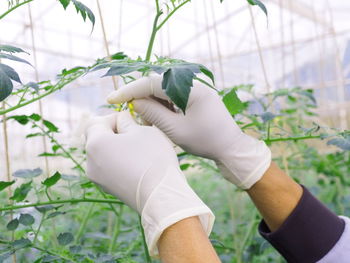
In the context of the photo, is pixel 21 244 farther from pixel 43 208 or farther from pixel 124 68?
pixel 124 68

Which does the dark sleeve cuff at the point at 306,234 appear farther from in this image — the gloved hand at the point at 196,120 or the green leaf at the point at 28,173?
the green leaf at the point at 28,173

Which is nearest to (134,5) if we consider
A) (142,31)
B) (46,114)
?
(142,31)

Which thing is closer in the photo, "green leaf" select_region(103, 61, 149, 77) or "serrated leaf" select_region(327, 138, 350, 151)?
"green leaf" select_region(103, 61, 149, 77)

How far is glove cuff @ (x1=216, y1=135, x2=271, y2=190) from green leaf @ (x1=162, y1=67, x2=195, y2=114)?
15.3 inches

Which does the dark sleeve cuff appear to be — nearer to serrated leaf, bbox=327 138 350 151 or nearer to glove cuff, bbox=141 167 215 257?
serrated leaf, bbox=327 138 350 151

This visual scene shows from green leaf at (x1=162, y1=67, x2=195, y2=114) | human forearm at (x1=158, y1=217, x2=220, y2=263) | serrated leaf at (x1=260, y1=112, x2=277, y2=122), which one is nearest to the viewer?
green leaf at (x1=162, y1=67, x2=195, y2=114)

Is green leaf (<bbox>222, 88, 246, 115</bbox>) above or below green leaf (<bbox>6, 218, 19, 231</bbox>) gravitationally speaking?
above

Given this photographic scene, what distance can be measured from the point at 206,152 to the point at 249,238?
75cm

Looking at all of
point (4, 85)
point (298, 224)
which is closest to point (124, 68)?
point (4, 85)

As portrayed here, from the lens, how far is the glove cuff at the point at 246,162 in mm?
983

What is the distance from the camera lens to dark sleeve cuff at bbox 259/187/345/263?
1.04 meters

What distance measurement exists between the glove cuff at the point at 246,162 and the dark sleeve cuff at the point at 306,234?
13 centimetres

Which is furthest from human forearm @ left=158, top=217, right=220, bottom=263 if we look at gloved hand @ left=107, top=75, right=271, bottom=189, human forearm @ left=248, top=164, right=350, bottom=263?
human forearm @ left=248, top=164, right=350, bottom=263

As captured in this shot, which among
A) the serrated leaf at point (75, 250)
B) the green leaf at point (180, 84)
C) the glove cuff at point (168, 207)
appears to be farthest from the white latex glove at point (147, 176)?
the green leaf at point (180, 84)
